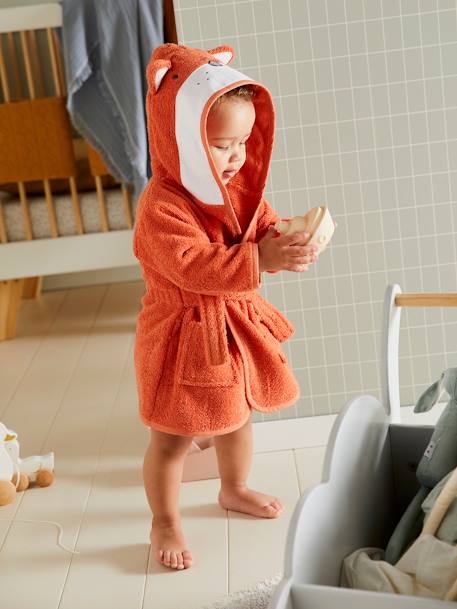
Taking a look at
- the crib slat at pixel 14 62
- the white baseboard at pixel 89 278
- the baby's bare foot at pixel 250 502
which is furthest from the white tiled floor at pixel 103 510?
the crib slat at pixel 14 62

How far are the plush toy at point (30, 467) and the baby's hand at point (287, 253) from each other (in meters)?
0.86

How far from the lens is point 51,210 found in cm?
299

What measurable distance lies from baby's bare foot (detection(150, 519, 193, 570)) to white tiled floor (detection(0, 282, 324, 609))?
0.06 feet

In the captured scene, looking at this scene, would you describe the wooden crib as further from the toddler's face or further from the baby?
the toddler's face

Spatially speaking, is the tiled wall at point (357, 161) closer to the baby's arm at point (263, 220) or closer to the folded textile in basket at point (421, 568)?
the baby's arm at point (263, 220)

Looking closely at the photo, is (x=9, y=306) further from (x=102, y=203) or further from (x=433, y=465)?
(x=433, y=465)

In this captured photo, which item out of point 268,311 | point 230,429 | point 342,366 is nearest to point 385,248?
point 342,366

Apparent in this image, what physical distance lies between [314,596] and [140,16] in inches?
87.1

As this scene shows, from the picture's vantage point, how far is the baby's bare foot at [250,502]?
1.80 m

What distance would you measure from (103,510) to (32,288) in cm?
198

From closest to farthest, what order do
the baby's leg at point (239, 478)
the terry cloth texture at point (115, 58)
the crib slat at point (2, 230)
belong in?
the baby's leg at point (239, 478), the terry cloth texture at point (115, 58), the crib slat at point (2, 230)

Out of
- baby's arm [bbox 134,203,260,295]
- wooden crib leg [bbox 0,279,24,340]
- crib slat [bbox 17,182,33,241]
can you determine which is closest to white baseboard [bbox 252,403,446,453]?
baby's arm [bbox 134,203,260,295]

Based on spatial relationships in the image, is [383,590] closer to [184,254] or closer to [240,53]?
[184,254]

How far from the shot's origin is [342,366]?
2.09m
